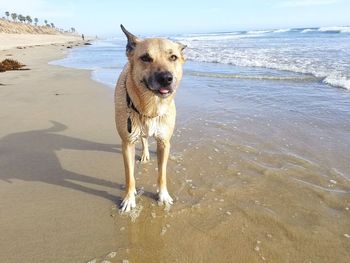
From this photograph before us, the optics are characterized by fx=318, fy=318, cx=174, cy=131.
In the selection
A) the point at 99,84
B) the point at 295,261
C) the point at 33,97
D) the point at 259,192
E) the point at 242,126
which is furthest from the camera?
the point at 99,84

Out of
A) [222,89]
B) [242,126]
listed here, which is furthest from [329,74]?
[242,126]

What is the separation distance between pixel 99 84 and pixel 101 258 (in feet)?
25.3

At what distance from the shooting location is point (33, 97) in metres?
7.92

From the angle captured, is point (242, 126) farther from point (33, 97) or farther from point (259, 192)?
point (33, 97)

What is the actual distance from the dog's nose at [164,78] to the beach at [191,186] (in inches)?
51.3

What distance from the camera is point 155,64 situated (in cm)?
313

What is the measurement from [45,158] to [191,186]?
2.21m

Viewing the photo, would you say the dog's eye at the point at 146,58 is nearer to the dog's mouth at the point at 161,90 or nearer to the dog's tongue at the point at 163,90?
the dog's mouth at the point at 161,90

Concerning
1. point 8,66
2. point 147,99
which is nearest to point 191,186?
point 147,99

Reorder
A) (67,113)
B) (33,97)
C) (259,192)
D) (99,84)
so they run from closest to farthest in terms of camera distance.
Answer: (259,192) → (67,113) → (33,97) → (99,84)

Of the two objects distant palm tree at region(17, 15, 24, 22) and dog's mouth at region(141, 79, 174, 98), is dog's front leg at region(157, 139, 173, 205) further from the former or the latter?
distant palm tree at region(17, 15, 24, 22)

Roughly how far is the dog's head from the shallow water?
4.13 feet

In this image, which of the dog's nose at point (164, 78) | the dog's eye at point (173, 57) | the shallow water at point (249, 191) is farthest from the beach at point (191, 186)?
the dog's eye at point (173, 57)

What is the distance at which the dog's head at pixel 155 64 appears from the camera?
3.02 m
